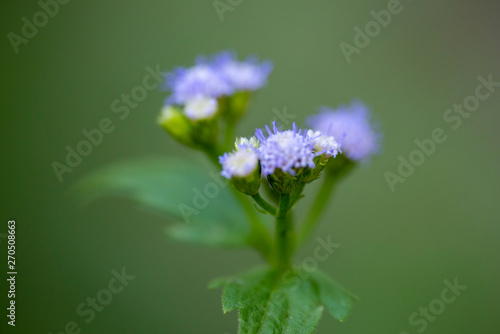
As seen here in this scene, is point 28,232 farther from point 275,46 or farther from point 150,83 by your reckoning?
point 275,46

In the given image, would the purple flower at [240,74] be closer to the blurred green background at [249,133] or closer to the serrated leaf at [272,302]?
the serrated leaf at [272,302]

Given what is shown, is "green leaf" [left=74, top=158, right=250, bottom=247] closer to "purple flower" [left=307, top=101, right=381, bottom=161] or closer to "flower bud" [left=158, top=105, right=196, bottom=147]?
"flower bud" [left=158, top=105, right=196, bottom=147]

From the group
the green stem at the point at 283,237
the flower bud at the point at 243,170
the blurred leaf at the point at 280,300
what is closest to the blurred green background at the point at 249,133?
the green stem at the point at 283,237

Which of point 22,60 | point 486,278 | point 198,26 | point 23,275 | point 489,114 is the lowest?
point 486,278

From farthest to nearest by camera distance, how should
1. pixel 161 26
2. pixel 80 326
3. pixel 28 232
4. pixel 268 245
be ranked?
pixel 161 26 → pixel 28 232 → pixel 80 326 → pixel 268 245

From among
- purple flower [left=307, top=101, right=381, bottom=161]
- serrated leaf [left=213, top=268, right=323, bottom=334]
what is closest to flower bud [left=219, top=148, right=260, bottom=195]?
serrated leaf [left=213, top=268, right=323, bottom=334]

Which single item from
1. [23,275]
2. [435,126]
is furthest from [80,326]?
[435,126]

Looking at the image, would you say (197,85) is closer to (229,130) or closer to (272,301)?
(229,130)

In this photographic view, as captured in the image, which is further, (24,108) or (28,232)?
(24,108)
